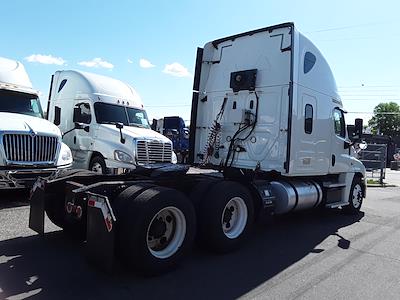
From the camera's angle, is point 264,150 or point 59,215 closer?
point 59,215

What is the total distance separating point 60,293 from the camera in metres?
4.04

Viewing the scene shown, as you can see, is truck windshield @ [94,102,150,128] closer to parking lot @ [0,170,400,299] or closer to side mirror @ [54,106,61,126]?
side mirror @ [54,106,61,126]

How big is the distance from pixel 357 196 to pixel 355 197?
14 cm

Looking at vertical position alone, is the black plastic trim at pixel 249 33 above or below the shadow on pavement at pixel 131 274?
A: above

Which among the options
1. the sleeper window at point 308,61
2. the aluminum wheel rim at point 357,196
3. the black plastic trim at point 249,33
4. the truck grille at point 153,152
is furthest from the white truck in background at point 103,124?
the aluminum wheel rim at point 357,196

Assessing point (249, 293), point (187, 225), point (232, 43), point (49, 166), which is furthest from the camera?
point (49, 166)

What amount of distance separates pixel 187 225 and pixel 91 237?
1238 millimetres

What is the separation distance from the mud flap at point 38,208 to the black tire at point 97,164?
589cm

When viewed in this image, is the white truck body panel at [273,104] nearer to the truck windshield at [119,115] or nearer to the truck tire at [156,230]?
the truck tire at [156,230]

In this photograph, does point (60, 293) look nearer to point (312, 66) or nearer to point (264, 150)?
point (264, 150)

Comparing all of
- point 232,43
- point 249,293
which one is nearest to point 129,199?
point 249,293

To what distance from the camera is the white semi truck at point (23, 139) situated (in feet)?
26.8

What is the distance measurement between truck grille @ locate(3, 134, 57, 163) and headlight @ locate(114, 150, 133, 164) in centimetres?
236

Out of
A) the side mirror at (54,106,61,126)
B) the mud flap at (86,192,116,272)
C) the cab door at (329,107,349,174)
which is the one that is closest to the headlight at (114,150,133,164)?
the side mirror at (54,106,61,126)
